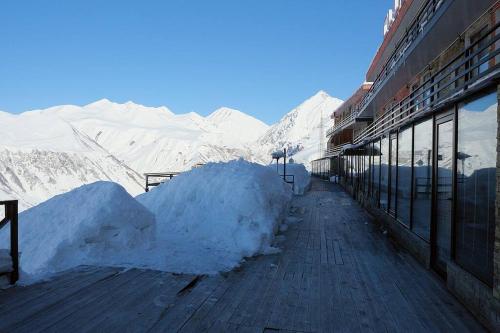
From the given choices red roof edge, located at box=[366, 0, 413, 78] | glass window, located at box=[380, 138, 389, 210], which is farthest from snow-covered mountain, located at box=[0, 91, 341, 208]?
glass window, located at box=[380, 138, 389, 210]

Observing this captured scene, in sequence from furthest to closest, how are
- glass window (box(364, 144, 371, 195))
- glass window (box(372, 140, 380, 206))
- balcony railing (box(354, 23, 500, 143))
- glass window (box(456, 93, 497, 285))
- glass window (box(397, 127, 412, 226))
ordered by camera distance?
glass window (box(364, 144, 371, 195)) < glass window (box(372, 140, 380, 206)) < glass window (box(397, 127, 412, 226)) < balcony railing (box(354, 23, 500, 143)) < glass window (box(456, 93, 497, 285))

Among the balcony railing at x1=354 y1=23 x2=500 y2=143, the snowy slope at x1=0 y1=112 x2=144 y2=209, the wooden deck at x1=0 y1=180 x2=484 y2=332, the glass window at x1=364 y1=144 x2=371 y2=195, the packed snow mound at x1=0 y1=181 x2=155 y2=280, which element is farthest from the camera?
the snowy slope at x1=0 y1=112 x2=144 y2=209

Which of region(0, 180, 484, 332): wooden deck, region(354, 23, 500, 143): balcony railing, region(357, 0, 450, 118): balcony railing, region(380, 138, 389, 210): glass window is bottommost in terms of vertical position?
region(0, 180, 484, 332): wooden deck

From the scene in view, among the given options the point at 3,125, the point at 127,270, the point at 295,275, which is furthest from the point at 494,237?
the point at 3,125

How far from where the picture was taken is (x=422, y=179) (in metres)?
7.45

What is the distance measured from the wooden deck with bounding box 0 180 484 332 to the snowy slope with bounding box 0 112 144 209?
58457 mm

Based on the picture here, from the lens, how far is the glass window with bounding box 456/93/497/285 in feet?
14.3

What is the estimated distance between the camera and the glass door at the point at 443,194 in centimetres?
579

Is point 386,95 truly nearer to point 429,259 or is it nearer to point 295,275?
point 429,259

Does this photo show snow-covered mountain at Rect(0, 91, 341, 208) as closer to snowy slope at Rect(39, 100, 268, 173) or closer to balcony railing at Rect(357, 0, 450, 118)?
snowy slope at Rect(39, 100, 268, 173)

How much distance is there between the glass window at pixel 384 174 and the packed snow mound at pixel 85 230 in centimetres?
758

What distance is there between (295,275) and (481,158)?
3.34 meters

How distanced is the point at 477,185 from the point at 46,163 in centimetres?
8535

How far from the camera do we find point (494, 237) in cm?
416
